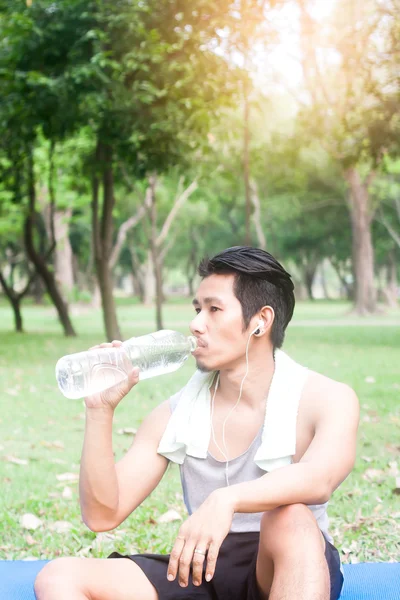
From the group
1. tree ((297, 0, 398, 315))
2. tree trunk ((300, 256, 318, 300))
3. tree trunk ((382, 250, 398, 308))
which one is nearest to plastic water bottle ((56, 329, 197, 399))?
tree ((297, 0, 398, 315))

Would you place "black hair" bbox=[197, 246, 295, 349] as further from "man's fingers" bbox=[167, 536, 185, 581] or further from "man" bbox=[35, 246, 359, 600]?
"man's fingers" bbox=[167, 536, 185, 581]

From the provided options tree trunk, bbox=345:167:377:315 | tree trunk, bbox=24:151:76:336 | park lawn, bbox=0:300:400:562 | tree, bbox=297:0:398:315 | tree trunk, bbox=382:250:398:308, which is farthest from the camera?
tree trunk, bbox=382:250:398:308

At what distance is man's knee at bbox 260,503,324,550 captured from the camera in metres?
1.92

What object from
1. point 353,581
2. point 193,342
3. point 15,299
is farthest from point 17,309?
point 193,342

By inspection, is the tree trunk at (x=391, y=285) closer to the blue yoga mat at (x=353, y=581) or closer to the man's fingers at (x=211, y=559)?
the blue yoga mat at (x=353, y=581)

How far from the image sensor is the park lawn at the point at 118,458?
386cm

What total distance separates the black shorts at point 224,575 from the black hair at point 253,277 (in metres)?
0.62

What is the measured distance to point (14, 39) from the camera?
1082 cm

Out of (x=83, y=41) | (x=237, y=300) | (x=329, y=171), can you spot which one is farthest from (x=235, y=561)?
(x=329, y=171)

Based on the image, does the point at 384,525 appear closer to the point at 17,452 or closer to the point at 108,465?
the point at 108,465

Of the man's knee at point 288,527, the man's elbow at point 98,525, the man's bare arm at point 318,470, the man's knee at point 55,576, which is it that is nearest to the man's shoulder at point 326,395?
the man's bare arm at point 318,470

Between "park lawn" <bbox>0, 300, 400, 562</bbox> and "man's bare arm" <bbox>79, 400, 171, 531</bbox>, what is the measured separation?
1.52 m

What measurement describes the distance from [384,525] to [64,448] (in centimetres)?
277

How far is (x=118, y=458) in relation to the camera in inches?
227
